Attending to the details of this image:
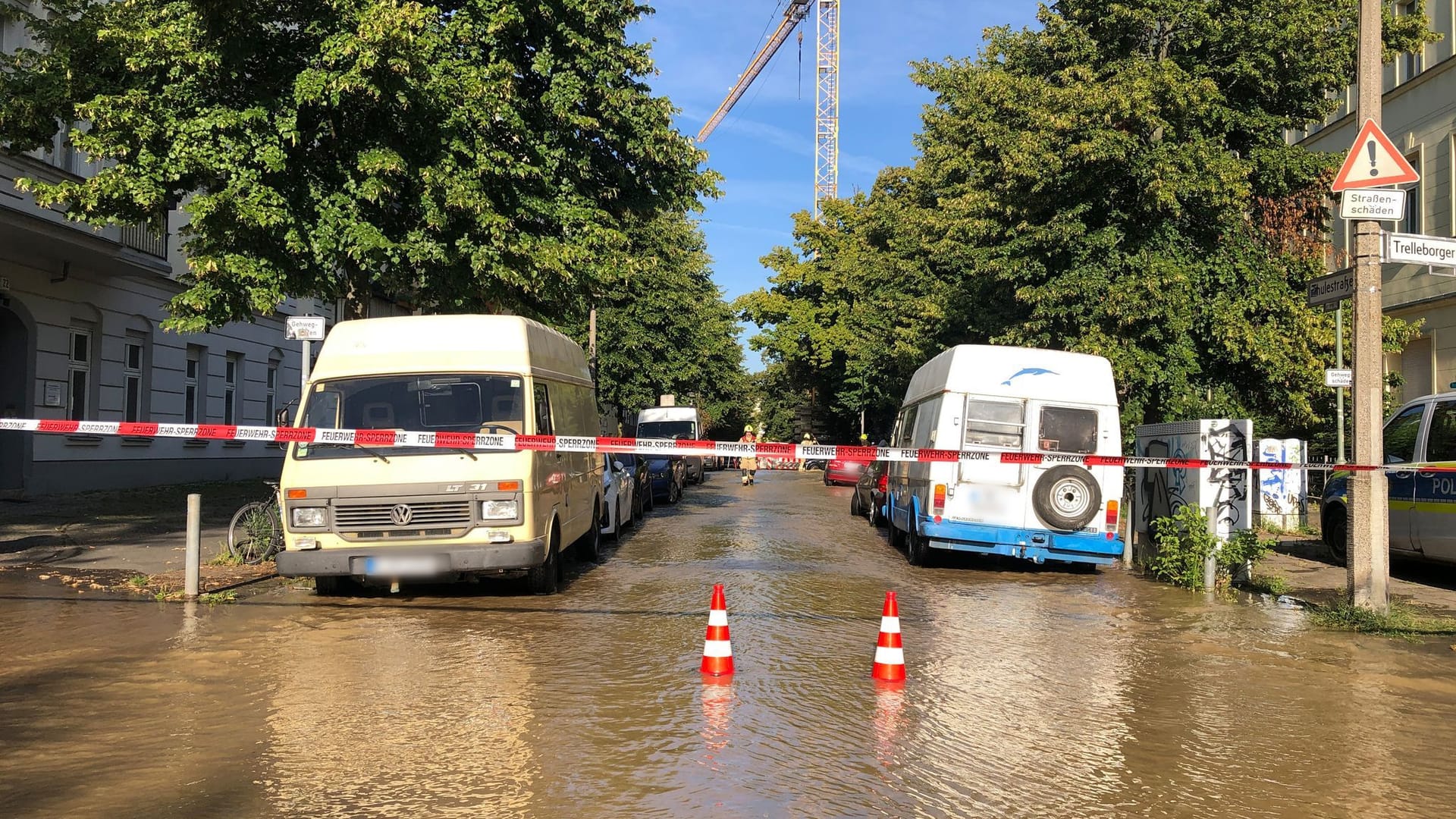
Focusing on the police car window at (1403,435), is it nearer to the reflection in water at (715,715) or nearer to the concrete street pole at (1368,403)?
the concrete street pole at (1368,403)

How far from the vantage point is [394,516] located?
9.41 meters

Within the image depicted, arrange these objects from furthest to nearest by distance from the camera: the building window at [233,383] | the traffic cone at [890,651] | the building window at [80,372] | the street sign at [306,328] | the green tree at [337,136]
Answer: the building window at [233,383]
the building window at [80,372]
the green tree at [337,136]
the street sign at [306,328]
the traffic cone at [890,651]

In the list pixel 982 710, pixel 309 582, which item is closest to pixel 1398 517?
pixel 982 710

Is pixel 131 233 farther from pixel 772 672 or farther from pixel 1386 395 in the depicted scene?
pixel 1386 395

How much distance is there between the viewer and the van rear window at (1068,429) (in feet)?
42.8

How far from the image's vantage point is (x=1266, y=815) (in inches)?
184

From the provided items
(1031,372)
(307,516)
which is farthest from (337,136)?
(1031,372)

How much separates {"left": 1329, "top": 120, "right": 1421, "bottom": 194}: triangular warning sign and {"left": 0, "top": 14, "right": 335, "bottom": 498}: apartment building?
45.1 ft

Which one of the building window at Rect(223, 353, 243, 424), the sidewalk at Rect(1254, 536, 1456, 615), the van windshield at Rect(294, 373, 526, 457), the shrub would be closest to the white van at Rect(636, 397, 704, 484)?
the building window at Rect(223, 353, 243, 424)

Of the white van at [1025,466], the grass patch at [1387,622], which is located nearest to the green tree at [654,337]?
the white van at [1025,466]

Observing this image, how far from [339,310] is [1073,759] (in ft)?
106

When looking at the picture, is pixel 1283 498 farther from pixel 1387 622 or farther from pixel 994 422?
pixel 1387 622

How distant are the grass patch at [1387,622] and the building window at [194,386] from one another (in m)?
22.8

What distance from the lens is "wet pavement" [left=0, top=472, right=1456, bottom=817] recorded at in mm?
4836
